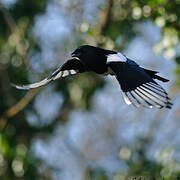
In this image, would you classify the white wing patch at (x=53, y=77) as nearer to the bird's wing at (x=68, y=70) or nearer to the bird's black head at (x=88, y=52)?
the bird's wing at (x=68, y=70)

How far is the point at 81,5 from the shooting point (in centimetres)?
686

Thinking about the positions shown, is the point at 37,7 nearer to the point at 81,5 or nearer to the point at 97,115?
the point at 81,5

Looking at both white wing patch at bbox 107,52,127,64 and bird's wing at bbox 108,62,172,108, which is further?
white wing patch at bbox 107,52,127,64

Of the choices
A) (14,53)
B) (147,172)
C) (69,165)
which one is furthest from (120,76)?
(69,165)

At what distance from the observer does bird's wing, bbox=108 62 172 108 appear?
4.06 metres

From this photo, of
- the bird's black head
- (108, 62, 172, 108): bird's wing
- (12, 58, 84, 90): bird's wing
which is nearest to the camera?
(108, 62, 172, 108): bird's wing

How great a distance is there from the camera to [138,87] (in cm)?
430

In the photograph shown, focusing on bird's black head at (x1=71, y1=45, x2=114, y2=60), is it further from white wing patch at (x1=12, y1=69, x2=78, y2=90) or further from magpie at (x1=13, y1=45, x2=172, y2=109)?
white wing patch at (x1=12, y1=69, x2=78, y2=90)

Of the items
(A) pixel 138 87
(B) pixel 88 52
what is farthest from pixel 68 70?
(A) pixel 138 87

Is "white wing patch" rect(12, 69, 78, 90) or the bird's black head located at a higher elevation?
the bird's black head

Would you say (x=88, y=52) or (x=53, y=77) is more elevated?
(x=88, y=52)

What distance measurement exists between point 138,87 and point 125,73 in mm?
158

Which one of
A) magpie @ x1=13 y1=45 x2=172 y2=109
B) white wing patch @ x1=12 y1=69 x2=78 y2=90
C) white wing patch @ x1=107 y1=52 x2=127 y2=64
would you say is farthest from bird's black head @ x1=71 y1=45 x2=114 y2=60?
white wing patch @ x1=12 y1=69 x2=78 y2=90

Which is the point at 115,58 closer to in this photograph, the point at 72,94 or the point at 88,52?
the point at 88,52
